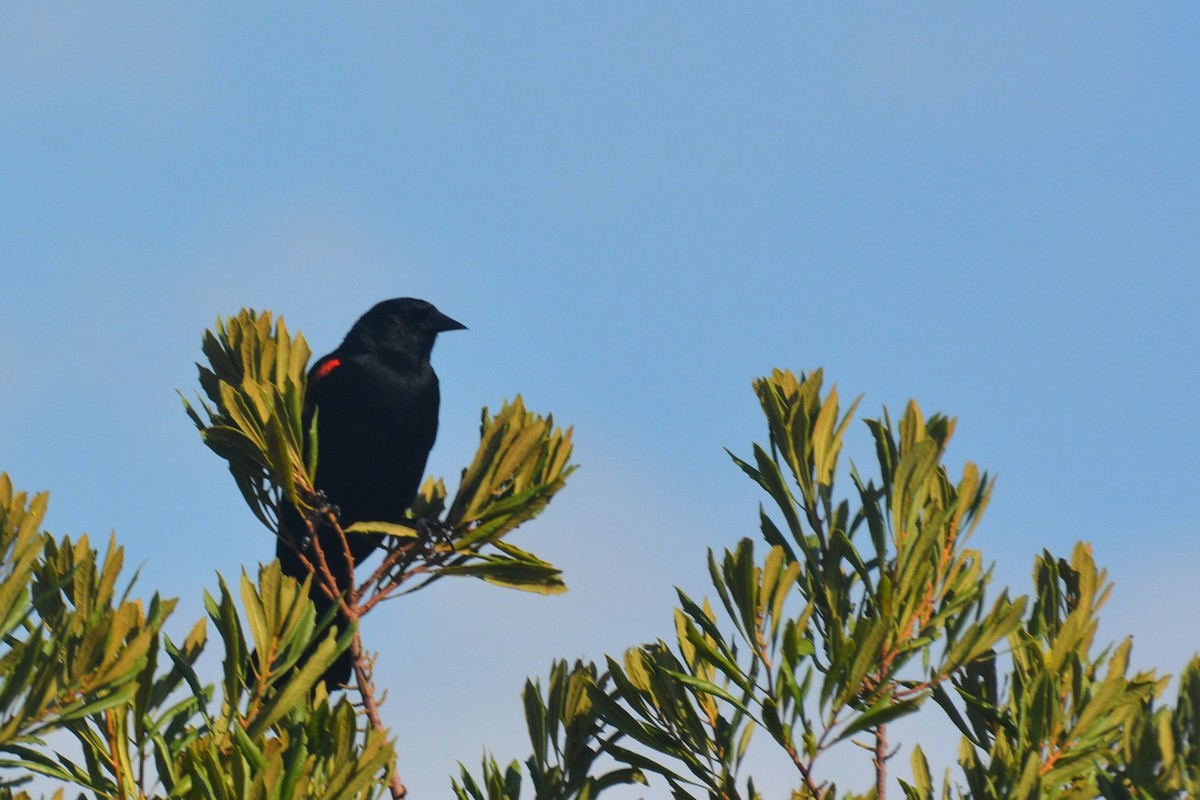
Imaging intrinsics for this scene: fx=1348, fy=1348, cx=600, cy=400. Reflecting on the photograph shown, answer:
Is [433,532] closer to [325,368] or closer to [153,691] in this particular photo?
[153,691]

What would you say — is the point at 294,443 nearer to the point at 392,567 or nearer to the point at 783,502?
the point at 392,567

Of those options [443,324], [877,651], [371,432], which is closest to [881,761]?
[877,651]

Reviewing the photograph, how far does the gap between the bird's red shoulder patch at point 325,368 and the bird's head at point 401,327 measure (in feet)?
0.41

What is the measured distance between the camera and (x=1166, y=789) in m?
1.95

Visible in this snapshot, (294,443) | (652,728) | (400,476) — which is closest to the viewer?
(652,728)

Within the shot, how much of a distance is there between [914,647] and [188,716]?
132cm

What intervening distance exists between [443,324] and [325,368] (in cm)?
73

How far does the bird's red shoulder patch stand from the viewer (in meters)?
5.73

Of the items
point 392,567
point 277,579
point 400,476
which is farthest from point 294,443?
point 400,476

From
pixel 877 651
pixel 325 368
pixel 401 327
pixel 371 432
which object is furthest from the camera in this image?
pixel 401 327

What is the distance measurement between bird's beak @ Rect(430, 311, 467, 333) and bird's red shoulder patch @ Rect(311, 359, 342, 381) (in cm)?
59

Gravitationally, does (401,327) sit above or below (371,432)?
above

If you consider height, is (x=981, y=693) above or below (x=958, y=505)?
below

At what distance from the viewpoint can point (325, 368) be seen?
5773mm
